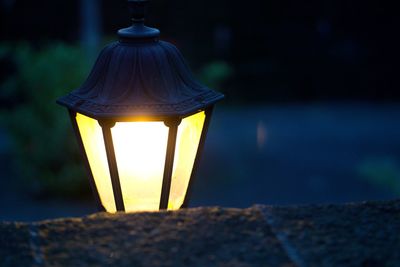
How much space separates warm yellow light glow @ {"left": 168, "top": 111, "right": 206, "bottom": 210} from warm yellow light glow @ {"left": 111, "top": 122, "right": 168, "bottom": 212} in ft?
0.28

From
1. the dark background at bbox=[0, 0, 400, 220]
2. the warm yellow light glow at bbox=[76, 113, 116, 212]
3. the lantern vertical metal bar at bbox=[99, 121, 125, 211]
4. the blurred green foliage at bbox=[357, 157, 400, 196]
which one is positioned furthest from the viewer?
the dark background at bbox=[0, 0, 400, 220]

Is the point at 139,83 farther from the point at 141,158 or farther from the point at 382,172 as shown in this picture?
the point at 382,172

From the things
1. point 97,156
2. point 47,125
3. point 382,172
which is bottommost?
point 382,172

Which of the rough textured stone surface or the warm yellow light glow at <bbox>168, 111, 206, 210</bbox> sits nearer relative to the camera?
the rough textured stone surface

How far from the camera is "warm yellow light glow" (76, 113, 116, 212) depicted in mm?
3377

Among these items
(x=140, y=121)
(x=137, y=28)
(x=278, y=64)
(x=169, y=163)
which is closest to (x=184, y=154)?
(x=169, y=163)

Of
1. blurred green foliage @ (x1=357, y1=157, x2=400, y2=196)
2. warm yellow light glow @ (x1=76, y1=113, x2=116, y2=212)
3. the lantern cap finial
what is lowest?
blurred green foliage @ (x1=357, y1=157, x2=400, y2=196)

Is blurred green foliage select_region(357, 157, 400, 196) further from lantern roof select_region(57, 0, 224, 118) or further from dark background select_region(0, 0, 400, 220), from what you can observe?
lantern roof select_region(57, 0, 224, 118)

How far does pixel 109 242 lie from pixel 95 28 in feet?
44.9

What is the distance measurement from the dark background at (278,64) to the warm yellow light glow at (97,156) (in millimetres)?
9180

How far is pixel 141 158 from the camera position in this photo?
330 centimetres

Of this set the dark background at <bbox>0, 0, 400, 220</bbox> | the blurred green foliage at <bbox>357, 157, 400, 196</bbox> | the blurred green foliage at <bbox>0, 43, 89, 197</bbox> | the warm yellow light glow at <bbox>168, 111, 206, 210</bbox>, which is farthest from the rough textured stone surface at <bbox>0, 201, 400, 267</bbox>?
the dark background at <bbox>0, 0, 400, 220</bbox>

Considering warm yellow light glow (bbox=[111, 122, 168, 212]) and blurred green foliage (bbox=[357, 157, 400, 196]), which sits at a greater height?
warm yellow light glow (bbox=[111, 122, 168, 212])

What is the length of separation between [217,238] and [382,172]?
10513 millimetres
